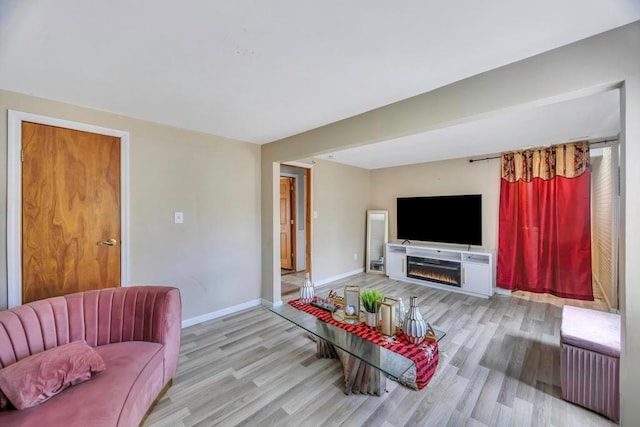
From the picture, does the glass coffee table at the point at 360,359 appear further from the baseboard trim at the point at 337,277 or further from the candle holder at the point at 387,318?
the baseboard trim at the point at 337,277

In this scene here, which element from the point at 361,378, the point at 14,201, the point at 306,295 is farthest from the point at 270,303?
the point at 14,201

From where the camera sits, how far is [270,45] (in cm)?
143

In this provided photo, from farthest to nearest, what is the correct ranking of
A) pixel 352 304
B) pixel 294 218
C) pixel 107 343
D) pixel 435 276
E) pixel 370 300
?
pixel 294 218, pixel 435 276, pixel 352 304, pixel 370 300, pixel 107 343

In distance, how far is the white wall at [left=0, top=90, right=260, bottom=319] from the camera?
2418 mm

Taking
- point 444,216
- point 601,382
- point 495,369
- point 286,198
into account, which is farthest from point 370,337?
point 286,198

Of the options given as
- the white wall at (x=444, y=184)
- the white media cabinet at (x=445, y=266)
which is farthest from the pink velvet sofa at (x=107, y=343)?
the white wall at (x=444, y=184)

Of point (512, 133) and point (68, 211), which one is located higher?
point (512, 133)

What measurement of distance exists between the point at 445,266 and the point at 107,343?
13.9 ft

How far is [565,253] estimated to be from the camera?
11.4ft

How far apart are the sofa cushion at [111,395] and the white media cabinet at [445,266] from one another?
3950mm

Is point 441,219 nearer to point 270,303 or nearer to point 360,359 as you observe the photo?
point 270,303

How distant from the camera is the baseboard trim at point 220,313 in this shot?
2.94 m

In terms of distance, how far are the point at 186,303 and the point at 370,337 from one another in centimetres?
213

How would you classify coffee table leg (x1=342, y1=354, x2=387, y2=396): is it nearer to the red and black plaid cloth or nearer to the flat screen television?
the red and black plaid cloth
